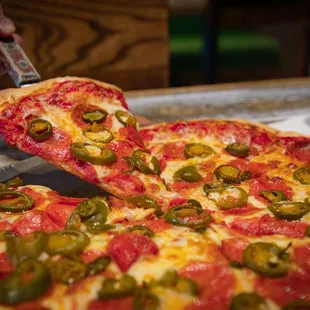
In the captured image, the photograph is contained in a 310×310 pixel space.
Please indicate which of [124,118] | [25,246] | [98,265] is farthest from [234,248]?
[124,118]

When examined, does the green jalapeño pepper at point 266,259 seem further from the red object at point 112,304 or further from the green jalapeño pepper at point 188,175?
the green jalapeño pepper at point 188,175

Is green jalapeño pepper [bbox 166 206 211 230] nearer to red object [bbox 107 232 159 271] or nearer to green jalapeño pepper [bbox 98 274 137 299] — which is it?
red object [bbox 107 232 159 271]

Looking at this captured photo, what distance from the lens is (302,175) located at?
3.03 metres

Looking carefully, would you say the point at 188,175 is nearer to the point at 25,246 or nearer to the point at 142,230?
the point at 142,230

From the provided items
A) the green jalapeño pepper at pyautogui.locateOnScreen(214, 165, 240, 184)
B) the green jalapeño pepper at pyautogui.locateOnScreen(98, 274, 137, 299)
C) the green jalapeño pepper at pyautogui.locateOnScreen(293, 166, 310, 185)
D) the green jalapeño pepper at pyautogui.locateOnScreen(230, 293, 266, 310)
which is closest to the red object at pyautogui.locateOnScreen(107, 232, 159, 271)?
the green jalapeño pepper at pyautogui.locateOnScreen(98, 274, 137, 299)

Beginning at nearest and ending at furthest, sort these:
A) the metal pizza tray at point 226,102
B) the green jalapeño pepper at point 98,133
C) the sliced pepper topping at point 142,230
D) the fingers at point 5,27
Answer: the sliced pepper topping at point 142,230 → the green jalapeño pepper at point 98,133 → the fingers at point 5,27 → the metal pizza tray at point 226,102

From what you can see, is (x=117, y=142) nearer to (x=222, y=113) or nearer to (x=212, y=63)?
(x=222, y=113)

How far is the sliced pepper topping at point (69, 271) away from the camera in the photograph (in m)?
1.99

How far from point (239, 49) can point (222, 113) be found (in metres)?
13.3

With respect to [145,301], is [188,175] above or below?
below

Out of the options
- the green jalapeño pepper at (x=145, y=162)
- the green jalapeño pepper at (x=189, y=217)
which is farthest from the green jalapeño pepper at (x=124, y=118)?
the green jalapeño pepper at (x=189, y=217)

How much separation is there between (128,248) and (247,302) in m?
0.57

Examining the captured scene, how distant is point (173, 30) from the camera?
23594 mm

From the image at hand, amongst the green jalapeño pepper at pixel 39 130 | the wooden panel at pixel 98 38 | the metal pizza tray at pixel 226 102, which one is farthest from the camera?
the wooden panel at pixel 98 38
